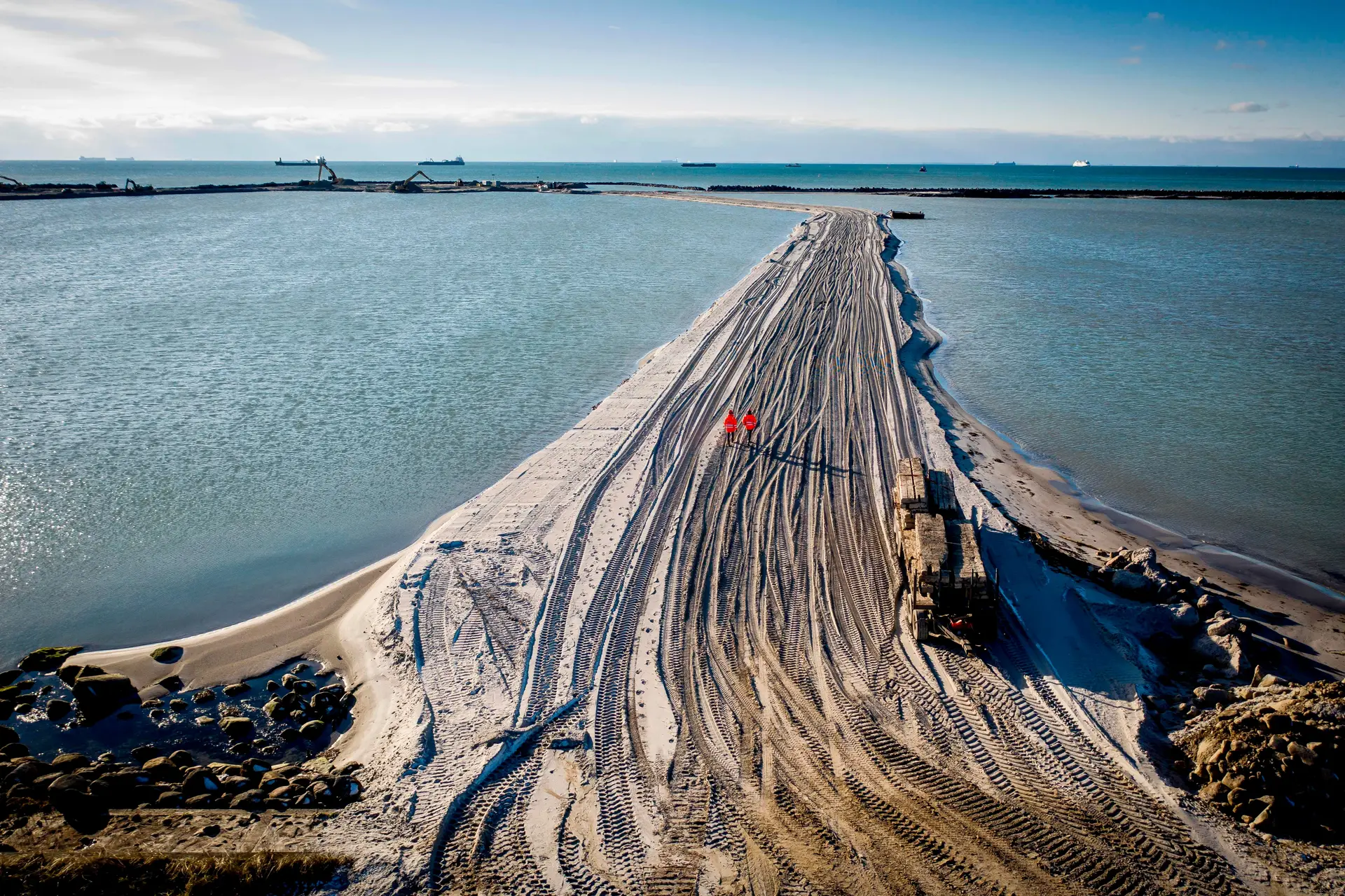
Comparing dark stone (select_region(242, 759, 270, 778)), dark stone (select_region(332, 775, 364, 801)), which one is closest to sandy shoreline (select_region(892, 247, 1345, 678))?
dark stone (select_region(332, 775, 364, 801))

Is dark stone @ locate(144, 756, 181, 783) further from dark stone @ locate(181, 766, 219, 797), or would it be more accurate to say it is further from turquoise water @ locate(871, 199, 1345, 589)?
turquoise water @ locate(871, 199, 1345, 589)

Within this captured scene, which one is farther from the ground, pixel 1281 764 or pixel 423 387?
pixel 423 387

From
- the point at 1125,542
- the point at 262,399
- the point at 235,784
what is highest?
the point at 262,399

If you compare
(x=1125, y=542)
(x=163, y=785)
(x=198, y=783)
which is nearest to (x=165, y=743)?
(x=163, y=785)

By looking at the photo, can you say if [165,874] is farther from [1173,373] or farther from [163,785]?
[1173,373]

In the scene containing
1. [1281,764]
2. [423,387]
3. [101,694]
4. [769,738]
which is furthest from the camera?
[423,387]

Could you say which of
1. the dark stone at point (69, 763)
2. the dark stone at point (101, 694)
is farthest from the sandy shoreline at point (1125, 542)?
the dark stone at point (101, 694)

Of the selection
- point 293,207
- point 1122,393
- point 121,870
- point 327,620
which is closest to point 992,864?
point 121,870
